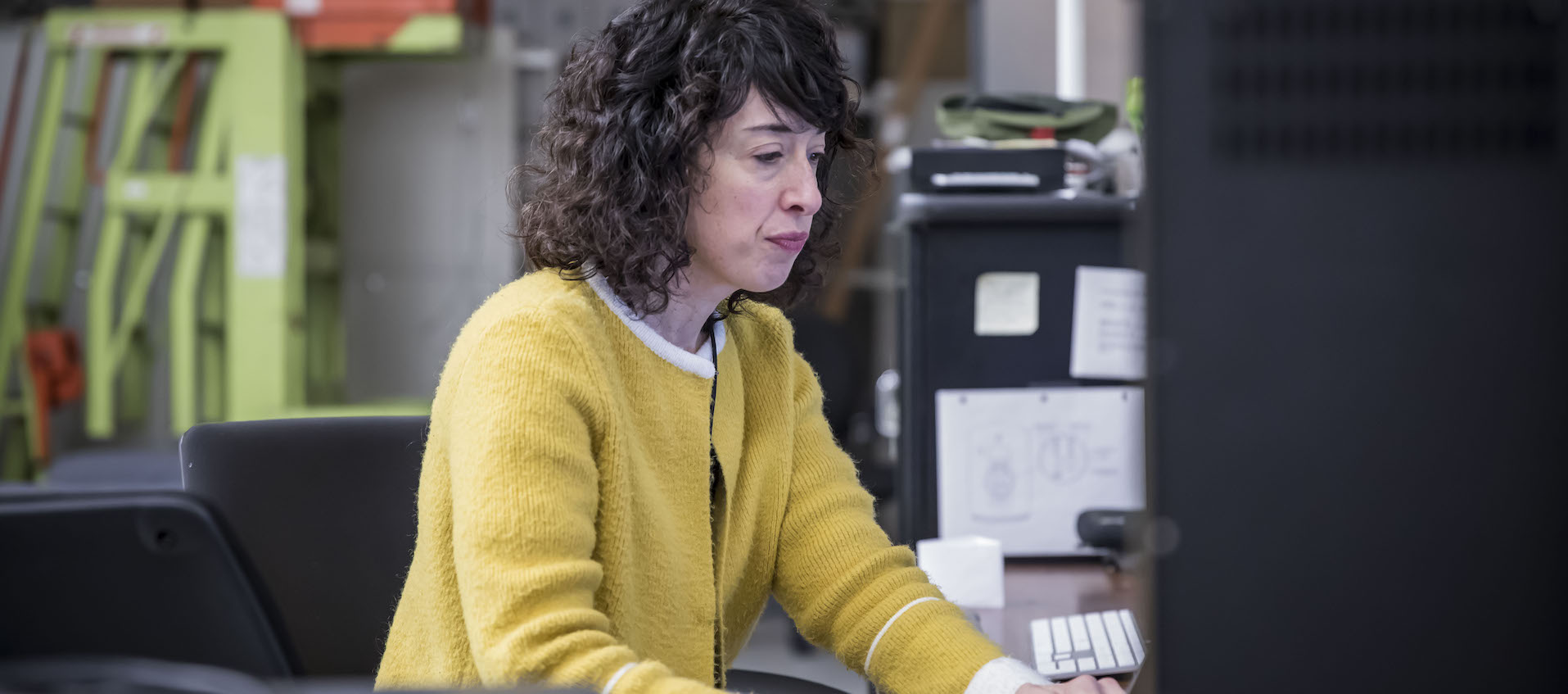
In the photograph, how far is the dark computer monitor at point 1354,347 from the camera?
1.40 ft

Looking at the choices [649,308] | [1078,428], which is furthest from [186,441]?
[1078,428]

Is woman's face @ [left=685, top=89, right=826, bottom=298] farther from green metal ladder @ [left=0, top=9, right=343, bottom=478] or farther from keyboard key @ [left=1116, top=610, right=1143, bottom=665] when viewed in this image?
green metal ladder @ [left=0, top=9, right=343, bottom=478]

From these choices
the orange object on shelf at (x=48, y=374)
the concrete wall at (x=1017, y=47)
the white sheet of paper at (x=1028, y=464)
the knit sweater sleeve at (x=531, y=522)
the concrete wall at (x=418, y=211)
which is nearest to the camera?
the knit sweater sleeve at (x=531, y=522)

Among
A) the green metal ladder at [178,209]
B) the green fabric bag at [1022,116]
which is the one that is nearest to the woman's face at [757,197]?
the green fabric bag at [1022,116]

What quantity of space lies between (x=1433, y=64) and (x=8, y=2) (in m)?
4.15

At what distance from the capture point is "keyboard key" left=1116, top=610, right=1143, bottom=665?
1104 millimetres

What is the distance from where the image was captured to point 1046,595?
1.44 metres

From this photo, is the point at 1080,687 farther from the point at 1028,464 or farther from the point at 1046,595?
the point at 1028,464

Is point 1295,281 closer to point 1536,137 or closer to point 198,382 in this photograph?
point 1536,137

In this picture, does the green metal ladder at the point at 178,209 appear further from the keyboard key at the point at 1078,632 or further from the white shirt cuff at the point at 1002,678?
the white shirt cuff at the point at 1002,678

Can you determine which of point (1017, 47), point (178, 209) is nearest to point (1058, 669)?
point (1017, 47)

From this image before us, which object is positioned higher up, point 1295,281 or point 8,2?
point 8,2

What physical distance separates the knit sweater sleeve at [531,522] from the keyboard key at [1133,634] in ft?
1.60

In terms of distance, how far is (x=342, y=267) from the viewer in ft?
11.8
